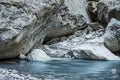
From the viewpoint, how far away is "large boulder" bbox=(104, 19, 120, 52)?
1872 centimetres

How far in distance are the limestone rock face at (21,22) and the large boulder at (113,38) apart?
4.26 m

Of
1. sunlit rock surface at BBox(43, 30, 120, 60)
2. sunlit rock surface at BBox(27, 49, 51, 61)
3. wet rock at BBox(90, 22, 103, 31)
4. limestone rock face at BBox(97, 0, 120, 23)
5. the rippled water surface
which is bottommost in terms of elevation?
sunlit rock surface at BBox(43, 30, 120, 60)

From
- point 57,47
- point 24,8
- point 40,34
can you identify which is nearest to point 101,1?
point 57,47

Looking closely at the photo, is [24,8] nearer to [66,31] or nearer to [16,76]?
[16,76]

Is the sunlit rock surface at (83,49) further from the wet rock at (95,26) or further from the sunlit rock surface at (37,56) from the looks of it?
the wet rock at (95,26)

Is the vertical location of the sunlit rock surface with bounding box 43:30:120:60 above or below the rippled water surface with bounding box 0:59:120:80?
below

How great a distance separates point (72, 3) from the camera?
84.1 feet

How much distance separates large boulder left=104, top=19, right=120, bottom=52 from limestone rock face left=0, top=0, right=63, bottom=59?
4.26 m

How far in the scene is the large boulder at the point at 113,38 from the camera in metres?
18.7

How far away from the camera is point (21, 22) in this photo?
1436 cm

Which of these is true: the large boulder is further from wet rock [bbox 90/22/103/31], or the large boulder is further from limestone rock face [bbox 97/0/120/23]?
wet rock [bbox 90/22/103/31]

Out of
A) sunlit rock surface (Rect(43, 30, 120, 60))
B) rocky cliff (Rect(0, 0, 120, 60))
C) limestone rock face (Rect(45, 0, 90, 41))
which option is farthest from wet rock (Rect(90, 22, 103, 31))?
sunlit rock surface (Rect(43, 30, 120, 60))

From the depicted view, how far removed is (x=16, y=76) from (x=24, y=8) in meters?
6.61

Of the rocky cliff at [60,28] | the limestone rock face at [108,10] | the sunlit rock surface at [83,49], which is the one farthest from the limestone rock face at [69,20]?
the sunlit rock surface at [83,49]
